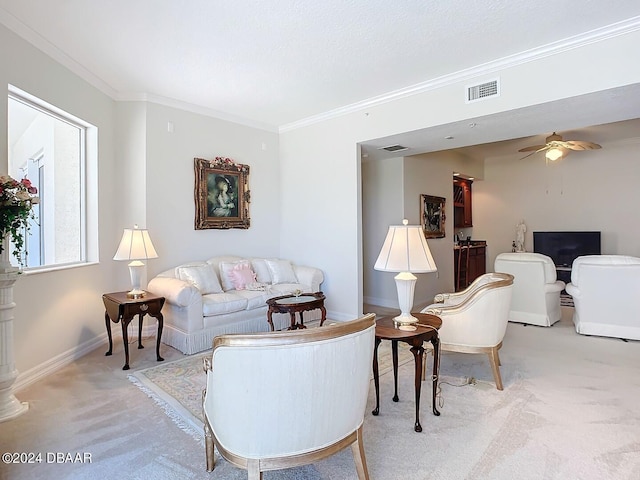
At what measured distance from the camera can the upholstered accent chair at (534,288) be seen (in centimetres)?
476

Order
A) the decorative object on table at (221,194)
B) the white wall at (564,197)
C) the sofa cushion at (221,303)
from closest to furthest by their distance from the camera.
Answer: the sofa cushion at (221,303) < the decorative object on table at (221,194) < the white wall at (564,197)

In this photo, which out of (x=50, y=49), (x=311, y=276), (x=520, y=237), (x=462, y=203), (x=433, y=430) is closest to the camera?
(x=433, y=430)

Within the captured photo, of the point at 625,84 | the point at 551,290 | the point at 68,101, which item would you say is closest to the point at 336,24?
the point at 625,84

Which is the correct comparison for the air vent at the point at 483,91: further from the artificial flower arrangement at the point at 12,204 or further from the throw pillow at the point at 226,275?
the artificial flower arrangement at the point at 12,204

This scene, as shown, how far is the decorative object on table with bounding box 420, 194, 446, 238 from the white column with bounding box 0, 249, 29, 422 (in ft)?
18.0

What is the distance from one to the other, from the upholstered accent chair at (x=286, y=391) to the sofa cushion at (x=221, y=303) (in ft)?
7.80

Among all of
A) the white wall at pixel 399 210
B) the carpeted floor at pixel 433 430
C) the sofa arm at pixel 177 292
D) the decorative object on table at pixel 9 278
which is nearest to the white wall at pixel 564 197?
the white wall at pixel 399 210

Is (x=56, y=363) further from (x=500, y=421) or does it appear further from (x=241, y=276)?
(x=500, y=421)

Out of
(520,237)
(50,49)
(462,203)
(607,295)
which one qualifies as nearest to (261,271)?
(50,49)

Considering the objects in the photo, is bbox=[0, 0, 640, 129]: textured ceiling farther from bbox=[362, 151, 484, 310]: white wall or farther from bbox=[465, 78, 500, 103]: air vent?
bbox=[362, 151, 484, 310]: white wall

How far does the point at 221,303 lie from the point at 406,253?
7.70ft

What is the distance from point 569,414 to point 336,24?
131 inches

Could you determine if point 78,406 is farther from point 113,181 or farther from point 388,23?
point 388,23

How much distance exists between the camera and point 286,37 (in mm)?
3131
